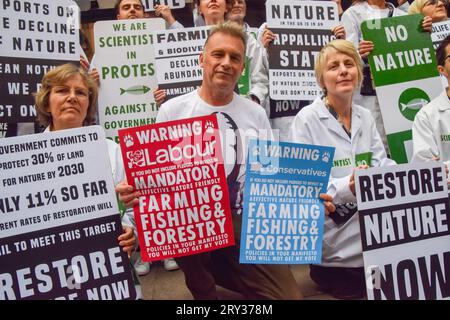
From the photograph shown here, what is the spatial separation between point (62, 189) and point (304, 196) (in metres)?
1.26

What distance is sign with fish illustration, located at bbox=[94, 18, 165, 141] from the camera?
159 inches

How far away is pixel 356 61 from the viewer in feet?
11.5

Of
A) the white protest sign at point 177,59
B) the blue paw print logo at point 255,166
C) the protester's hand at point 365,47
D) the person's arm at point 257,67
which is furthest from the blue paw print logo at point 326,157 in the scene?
the protester's hand at point 365,47

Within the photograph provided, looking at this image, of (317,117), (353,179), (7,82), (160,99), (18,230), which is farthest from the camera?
(160,99)

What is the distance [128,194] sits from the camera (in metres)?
2.55

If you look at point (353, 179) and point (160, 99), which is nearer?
point (353, 179)

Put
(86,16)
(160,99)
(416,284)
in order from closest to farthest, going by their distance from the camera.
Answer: (416,284), (160,99), (86,16)

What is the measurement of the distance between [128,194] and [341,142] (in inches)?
61.3

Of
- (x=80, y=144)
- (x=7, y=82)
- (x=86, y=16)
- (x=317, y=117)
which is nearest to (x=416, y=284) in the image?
(x=317, y=117)

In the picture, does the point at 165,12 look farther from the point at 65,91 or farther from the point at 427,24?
the point at 427,24

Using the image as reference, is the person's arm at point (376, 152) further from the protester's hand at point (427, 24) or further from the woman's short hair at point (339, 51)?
the protester's hand at point (427, 24)

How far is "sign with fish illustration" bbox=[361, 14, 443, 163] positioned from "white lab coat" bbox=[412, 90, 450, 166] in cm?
49

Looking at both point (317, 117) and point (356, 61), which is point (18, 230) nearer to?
point (317, 117)

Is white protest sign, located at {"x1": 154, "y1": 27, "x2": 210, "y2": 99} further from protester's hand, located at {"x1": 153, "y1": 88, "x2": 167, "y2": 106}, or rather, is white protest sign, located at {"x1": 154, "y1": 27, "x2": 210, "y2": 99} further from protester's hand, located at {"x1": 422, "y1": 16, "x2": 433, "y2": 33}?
protester's hand, located at {"x1": 422, "y1": 16, "x2": 433, "y2": 33}
